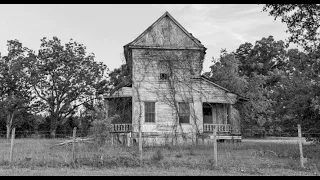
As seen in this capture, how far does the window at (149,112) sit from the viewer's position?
21.5m

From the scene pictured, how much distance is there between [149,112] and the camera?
21562mm

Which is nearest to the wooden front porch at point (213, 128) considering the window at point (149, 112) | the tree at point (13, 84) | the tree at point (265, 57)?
the window at point (149, 112)

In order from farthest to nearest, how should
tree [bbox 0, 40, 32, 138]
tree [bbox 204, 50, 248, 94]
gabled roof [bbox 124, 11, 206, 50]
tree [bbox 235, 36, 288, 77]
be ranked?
tree [bbox 235, 36, 288, 77] < tree [bbox 0, 40, 32, 138] < tree [bbox 204, 50, 248, 94] < gabled roof [bbox 124, 11, 206, 50]

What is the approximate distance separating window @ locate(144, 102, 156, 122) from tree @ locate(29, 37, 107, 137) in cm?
2163

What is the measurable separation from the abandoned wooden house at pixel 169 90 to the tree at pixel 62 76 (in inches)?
786

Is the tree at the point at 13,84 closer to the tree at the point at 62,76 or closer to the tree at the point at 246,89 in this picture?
the tree at the point at 62,76

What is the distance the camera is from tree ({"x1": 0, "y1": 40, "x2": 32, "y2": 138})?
38750mm

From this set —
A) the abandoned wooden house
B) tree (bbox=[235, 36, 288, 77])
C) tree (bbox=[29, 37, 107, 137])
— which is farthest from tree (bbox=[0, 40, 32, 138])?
tree (bbox=[235, 36, 288, 77])

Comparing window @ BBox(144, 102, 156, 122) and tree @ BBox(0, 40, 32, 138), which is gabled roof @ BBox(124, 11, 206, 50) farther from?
tree @ BBox(0, 40, 32, 138)

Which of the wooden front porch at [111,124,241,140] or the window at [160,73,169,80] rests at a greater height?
the window at [160,73,169,80]

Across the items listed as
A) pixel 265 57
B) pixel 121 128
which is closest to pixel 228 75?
pixel 265 57

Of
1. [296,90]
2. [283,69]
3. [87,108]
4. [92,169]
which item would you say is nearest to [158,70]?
[296,90]

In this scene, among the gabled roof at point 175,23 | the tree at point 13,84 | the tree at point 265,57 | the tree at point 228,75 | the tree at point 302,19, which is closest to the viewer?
the tree at point 302,19

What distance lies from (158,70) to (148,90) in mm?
1634
